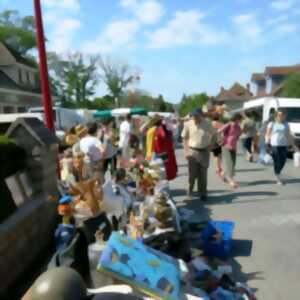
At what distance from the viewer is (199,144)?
26.2ft

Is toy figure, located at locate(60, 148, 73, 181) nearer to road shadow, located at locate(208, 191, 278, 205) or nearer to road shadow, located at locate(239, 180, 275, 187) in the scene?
road shadow, located at locate(208, 191, 278, 205)

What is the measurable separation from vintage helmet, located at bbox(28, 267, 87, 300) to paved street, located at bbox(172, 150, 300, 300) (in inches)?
88.6

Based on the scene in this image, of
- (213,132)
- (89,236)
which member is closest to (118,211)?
(89,236)

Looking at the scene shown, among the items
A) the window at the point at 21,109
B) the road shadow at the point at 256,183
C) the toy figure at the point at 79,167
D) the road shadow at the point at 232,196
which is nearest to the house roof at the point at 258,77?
the window at the point at 21,109

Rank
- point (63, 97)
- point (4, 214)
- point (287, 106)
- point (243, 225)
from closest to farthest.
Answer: point (4, 214), point (243, 225), point (287, 106), point (63, 97)

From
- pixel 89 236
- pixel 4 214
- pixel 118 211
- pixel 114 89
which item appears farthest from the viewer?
pixel 114 89

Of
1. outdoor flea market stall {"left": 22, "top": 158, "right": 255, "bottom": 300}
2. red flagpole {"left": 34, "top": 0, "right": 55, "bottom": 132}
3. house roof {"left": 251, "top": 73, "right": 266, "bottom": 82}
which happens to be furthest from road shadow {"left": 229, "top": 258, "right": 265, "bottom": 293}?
house roof {"left": 251, "top": 73, "right": 266, "bottom": 82}

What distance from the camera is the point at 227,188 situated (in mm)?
9430

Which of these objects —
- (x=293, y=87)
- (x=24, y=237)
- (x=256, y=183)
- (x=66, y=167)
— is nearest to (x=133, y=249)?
(x=24, y=237)

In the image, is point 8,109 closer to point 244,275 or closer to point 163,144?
point 163,144

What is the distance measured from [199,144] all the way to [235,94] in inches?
3160

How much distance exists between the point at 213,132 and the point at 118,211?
3330mm

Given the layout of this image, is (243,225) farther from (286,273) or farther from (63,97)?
(63,97)

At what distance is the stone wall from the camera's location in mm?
4414
